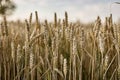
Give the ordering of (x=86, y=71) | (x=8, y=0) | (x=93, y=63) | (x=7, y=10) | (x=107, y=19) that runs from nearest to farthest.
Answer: (x=93, y=63)
(x=86, y=71)
(x=107, y=19)
(x=8, y=0)
(x=7, y=10)

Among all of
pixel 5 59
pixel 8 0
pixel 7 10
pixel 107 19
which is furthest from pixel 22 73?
pixel 7 10

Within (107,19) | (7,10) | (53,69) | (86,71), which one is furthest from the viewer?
(7,10)

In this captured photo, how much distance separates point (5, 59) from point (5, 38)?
0.20 m

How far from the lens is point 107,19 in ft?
6.57

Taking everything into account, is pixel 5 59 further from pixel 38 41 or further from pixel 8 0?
pixel 8 0

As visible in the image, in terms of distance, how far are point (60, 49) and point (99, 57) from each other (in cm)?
24

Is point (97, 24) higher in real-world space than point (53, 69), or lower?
higher

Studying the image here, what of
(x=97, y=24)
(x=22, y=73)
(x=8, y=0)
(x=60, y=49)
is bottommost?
(x=22, y=73)

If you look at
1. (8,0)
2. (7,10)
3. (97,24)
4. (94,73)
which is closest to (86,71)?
(94,73)

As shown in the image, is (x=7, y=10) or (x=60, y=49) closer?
(x=60, y=49)

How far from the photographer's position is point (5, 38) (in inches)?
79.7

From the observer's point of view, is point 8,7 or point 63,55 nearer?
point 63,55

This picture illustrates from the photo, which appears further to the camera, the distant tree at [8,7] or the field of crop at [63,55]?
the distant tree at [8,7]

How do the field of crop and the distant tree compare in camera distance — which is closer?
the field of crop
